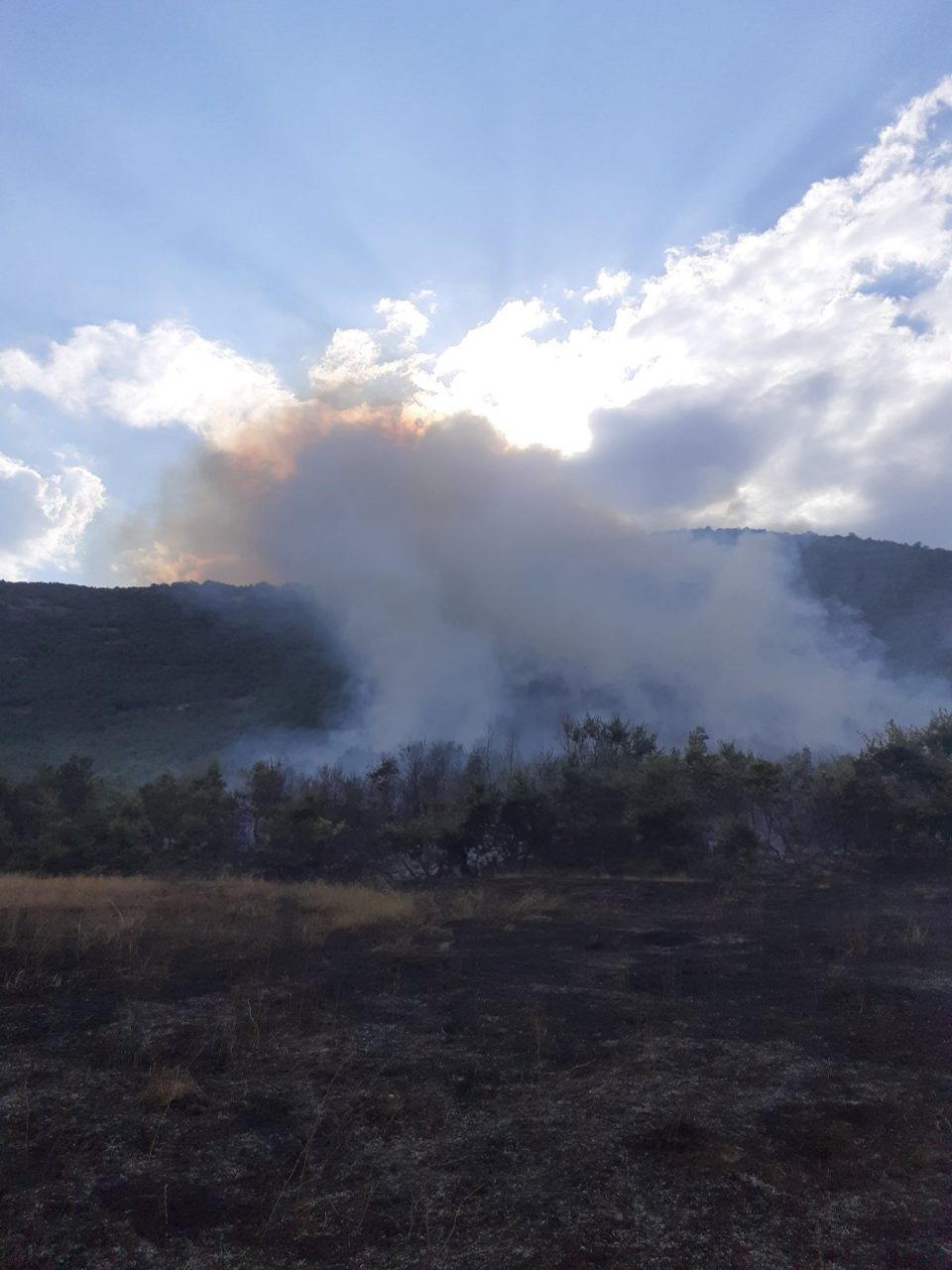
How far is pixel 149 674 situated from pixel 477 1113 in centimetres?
5116

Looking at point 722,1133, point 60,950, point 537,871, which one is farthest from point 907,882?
point 60,950

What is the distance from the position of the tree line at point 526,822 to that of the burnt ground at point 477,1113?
12242 millimetres

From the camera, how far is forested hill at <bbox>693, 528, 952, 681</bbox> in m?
51.1

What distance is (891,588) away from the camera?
59.2m

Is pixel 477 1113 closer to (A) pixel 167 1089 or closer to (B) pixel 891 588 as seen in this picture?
(A) pixel 167 1089

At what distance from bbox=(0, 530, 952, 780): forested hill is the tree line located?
18.2 meters

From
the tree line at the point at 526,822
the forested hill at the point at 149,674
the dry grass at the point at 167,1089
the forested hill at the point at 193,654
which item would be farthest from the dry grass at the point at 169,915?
the forested hill at the point at 193,654

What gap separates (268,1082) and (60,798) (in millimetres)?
20422

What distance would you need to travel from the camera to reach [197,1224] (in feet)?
13.3

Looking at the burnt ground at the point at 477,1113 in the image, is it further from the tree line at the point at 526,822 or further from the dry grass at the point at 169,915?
the tree line at the point at 526,822

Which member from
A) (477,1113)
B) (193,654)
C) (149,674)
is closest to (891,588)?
(193,654)

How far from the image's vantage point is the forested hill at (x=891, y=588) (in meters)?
51.1

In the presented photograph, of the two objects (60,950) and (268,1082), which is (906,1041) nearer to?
(268,1082)

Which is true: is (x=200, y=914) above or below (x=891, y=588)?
below
